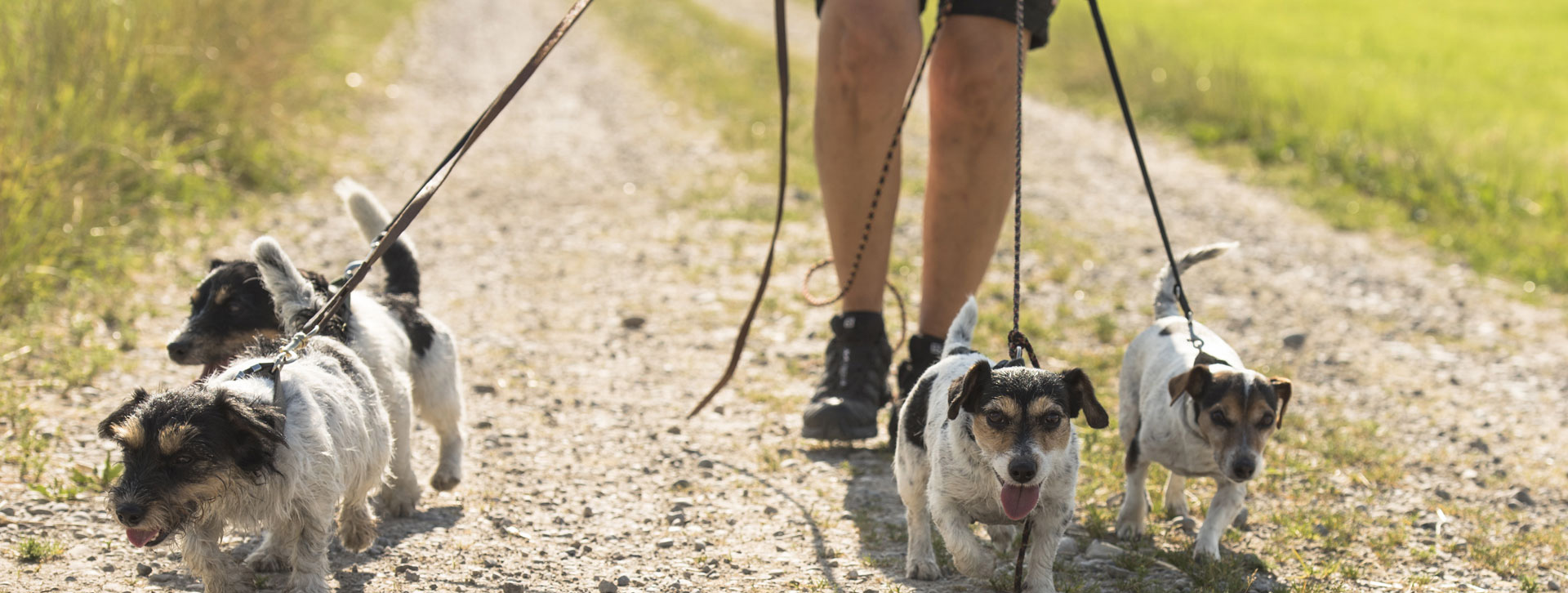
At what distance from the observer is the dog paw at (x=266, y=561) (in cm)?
344

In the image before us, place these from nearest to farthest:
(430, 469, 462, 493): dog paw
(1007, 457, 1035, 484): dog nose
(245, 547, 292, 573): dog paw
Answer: (1007, 457, 1035, 484): dog nose
(245, 547, 292, 573): dog paw
(430, 469, 462, 493): dog paw

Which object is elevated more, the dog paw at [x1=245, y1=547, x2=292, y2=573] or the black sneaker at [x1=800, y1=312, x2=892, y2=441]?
the black sneaker at [x1=800, y1=312, x2=892, y2=441]

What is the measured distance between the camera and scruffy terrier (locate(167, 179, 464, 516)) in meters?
3.71

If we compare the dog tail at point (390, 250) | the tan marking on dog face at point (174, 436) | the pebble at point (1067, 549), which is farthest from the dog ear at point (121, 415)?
the pebble at point (1067, 549)

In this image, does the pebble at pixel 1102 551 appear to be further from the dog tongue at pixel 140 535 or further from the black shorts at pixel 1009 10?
the dog tongue at pixel 140 535

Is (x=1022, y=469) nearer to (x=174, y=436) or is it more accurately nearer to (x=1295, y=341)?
(x=174, y=436)

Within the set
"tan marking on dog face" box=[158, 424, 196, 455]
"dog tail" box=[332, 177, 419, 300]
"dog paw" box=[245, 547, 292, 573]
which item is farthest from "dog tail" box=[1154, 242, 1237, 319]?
"tan marking on dog face" box=[158, 424, 196, 455]

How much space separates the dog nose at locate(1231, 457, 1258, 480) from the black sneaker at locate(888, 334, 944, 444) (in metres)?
1.26

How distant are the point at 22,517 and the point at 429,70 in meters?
13.4

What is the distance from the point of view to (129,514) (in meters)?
2.77

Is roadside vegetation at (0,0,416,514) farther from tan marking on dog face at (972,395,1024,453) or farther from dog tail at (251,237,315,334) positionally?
tan marking on dog face at (972,395,1024,453)

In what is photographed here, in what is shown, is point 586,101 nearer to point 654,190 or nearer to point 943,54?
point 654,190

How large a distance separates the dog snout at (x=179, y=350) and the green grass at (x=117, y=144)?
60.4 inches

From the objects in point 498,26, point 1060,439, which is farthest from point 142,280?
point 498,26
